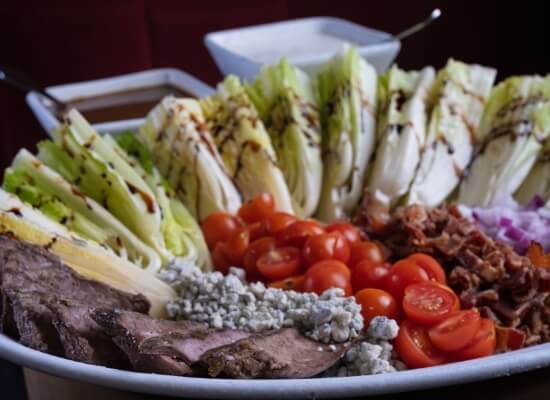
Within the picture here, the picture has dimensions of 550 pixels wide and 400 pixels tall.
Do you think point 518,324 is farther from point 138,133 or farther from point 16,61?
point 16,61

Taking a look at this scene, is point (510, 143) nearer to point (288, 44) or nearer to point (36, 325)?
point (288, 44)

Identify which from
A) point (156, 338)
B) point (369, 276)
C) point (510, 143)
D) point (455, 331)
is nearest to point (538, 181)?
point (510, 143)

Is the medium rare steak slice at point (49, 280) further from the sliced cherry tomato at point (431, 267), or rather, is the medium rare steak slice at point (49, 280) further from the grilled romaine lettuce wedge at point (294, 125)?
the grilled romaine lettuce wedge at point (294, 125)

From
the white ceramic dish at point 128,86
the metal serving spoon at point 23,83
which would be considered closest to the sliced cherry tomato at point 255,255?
the white ceramic dish at point 128,86

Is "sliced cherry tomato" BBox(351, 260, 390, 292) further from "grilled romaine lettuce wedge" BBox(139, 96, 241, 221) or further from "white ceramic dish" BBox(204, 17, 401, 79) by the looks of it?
"white ceramic dish" BBox(204, 17, 401, 79)

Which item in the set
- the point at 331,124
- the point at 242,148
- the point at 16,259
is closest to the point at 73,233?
the point at 16,259

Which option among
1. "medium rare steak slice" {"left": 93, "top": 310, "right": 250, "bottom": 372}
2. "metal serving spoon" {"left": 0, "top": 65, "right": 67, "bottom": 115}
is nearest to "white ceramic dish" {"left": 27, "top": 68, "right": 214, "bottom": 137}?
"metal serving spoon" {"left": 0, "top": 65, "right": 67, "bottom": 115}

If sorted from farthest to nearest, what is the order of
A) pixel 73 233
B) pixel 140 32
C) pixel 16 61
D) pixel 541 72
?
pixel 541 72 → pixel 140 32 → pixel 16 61 → pixel 73 233
